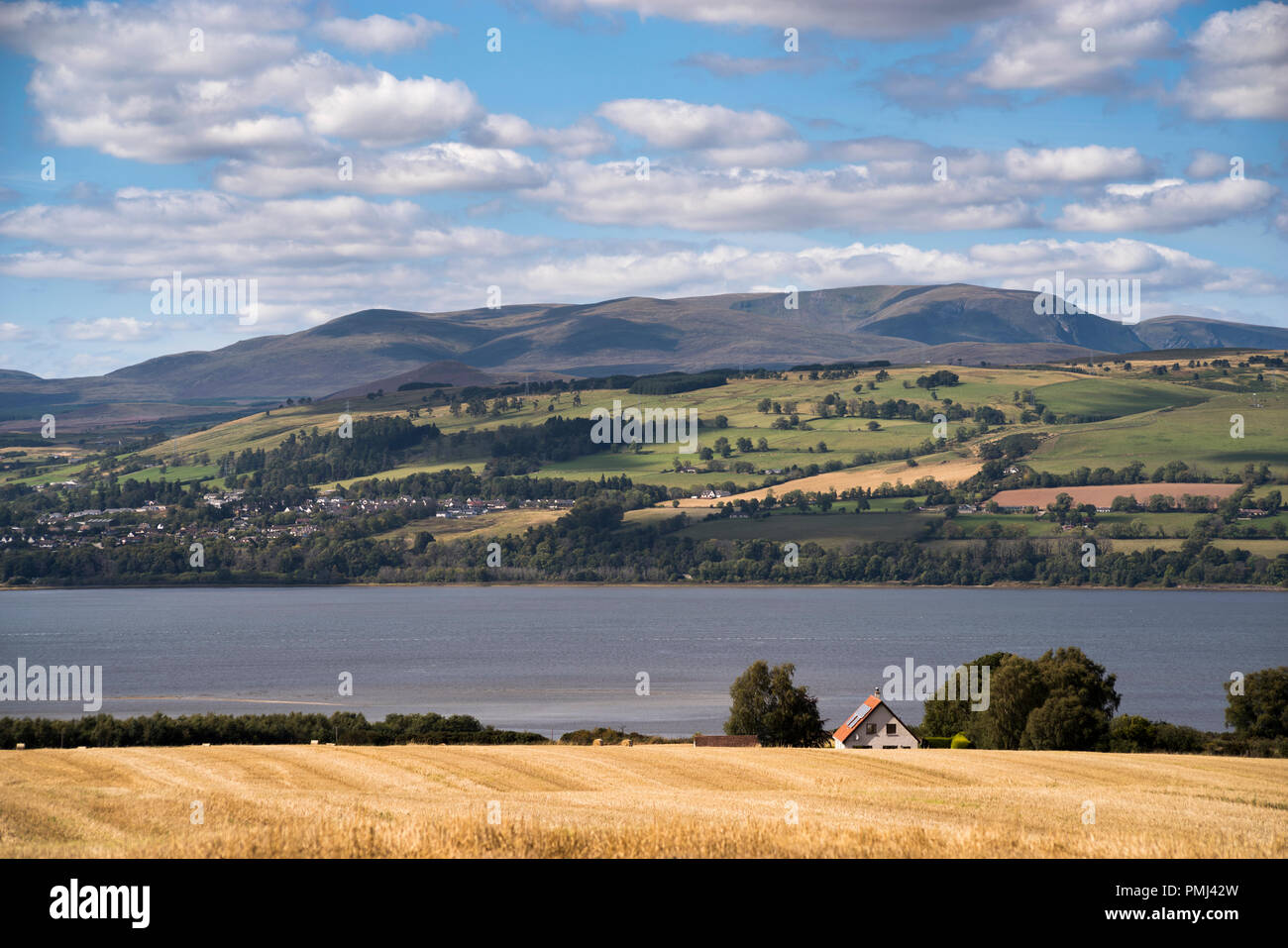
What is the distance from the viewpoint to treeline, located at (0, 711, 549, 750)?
50844 millimetres

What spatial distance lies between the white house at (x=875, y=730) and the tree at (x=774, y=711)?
129 cm

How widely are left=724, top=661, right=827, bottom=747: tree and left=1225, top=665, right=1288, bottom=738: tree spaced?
20523 mm

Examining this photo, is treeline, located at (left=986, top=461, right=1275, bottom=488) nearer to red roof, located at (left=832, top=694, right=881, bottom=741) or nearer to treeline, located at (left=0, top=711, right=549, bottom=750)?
red roof, located at (left=832, top=694, right=881, bottom=741)

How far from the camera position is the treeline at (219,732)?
2002 inches

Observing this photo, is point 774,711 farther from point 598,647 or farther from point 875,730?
point 598,647

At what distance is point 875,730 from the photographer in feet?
173

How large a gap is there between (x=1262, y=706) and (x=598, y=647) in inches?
3006

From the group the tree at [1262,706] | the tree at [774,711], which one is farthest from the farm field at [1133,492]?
the tree at [774,711]
